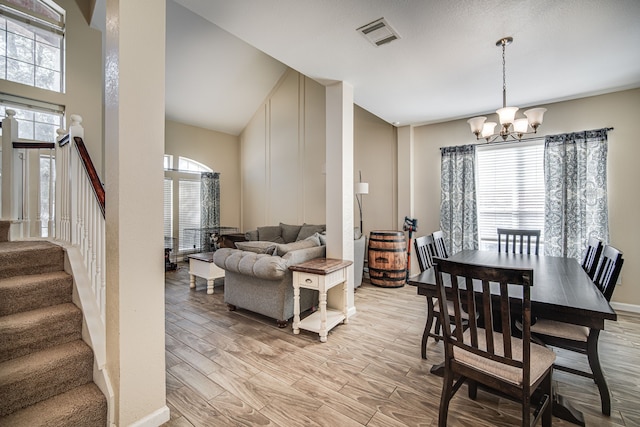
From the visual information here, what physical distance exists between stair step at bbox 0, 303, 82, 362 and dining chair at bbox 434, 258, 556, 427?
224 cm

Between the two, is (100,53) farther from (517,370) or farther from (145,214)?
(517,370)

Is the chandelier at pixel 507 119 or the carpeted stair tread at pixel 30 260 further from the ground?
the chandelier at pixel 507 119

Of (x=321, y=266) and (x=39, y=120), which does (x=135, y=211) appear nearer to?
(x=321, y=266)

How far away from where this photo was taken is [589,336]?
1.70 meters

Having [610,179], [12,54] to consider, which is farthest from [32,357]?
[610,179]

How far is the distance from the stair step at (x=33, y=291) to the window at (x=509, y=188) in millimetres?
4931

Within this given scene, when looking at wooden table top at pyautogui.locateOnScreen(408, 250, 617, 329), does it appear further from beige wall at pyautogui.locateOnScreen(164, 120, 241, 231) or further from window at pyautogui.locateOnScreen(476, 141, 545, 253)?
beige wall at pyautogui.locateOnScreen(164, 120, 241, 231)

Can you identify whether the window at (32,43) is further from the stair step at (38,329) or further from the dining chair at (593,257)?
the dining chair at (593,257)

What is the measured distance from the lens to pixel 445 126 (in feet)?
15.1

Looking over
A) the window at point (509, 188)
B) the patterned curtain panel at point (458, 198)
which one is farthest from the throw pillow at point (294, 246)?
the window at point (509, 188)

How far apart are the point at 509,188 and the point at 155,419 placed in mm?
4802

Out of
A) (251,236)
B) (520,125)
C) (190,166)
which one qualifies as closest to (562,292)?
(520,125)

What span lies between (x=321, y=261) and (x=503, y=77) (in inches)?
108

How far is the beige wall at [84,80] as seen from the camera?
3.85 metres
